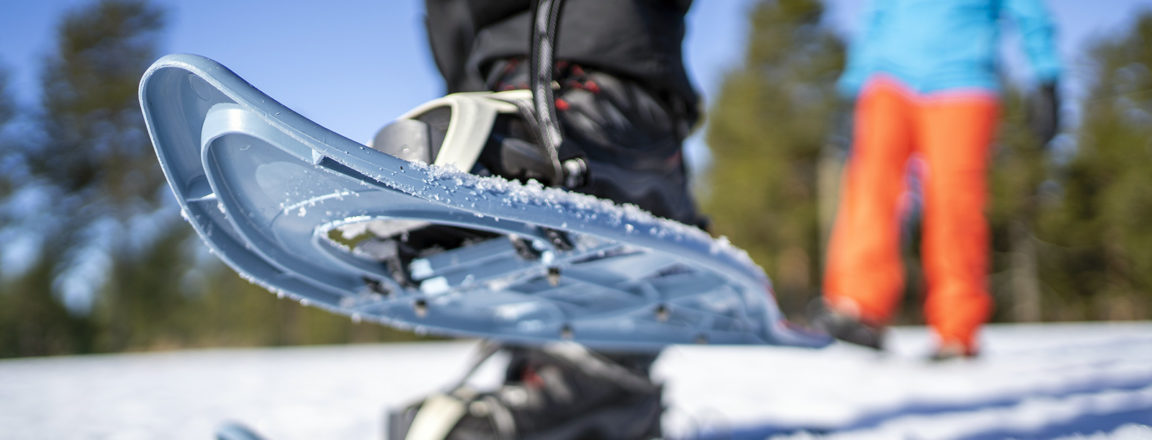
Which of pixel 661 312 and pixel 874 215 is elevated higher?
pixel 874 215

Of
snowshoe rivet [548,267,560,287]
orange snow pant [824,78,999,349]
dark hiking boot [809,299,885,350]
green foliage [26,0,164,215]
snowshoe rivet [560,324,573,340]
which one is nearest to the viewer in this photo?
snowshoe rivet [548,267,560,287]

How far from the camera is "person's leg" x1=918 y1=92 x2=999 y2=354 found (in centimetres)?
201

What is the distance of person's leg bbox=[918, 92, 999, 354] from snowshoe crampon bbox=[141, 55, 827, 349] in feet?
4.39

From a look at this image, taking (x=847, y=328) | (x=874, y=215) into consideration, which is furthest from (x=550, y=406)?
Result: (x=874, y=215)

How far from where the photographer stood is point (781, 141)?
52.0ft

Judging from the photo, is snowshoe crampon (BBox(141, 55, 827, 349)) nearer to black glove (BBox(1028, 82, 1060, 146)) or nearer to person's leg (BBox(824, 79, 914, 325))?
person's leg (BBox(824, 79, 914, 325))

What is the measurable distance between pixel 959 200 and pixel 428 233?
6.20 feet

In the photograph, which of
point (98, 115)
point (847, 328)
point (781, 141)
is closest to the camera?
point (847, 328)

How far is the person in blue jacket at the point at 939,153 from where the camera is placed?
1.99m

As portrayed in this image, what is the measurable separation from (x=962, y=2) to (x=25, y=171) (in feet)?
52.9

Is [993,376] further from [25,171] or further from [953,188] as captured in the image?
[25,171]

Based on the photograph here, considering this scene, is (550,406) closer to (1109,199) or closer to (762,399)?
(762,399)

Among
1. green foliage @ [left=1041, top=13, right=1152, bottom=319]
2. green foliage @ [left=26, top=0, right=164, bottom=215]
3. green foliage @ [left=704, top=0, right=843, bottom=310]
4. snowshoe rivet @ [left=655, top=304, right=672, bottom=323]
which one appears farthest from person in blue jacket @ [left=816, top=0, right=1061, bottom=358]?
green foliage @ [left=1041, top=13, right=1152, bottom=319]

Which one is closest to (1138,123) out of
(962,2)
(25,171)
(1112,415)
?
(962,2)
